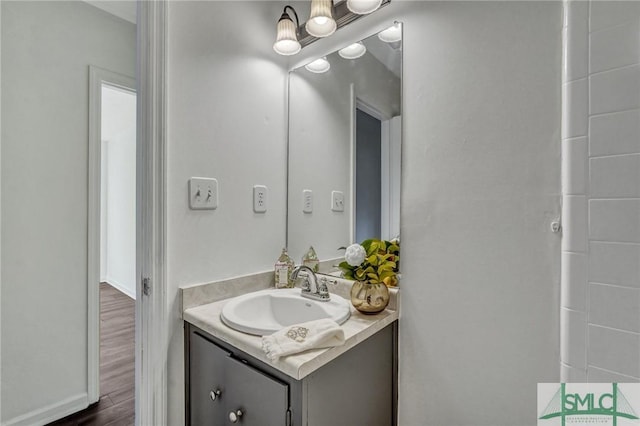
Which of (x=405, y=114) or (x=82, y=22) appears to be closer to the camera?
(x=405, y=114)

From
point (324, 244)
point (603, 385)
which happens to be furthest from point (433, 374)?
point (324, 244)

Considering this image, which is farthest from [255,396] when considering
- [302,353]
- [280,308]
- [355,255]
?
[355,255]

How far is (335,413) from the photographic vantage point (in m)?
0.84

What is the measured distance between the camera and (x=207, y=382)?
1000 mm

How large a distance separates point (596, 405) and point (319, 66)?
4.59 feet

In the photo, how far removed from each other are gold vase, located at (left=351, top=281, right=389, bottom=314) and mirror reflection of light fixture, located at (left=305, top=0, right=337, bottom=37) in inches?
39.0

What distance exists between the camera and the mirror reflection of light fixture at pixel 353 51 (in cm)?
121

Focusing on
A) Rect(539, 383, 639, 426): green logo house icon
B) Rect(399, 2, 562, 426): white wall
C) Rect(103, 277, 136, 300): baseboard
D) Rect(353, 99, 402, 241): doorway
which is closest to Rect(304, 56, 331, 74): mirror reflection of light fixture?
Rect(353, 99, 402, 241): doorway

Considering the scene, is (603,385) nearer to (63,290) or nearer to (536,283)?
(536,283)

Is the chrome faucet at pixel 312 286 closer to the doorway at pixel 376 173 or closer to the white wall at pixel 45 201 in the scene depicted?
the doorway at pixel 376 173

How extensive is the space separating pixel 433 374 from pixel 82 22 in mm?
2409

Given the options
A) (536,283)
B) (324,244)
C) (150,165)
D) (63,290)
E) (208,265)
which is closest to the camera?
(536,283)

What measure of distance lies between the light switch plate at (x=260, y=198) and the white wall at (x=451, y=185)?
40 millimetres

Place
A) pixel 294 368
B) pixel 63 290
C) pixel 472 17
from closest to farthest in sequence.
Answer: pixel 294 368
pixel 472 17
pixel 63 290
